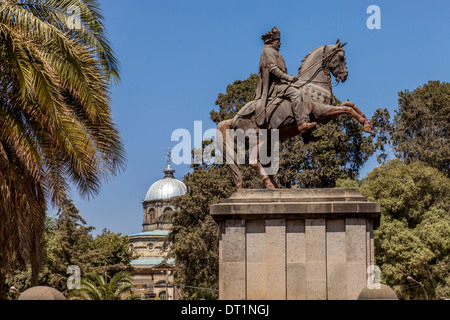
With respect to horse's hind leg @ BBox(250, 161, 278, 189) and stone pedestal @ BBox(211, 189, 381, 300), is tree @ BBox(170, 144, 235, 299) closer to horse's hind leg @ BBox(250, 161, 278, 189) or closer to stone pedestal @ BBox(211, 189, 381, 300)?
horse's hind leg @ BBox(250, 161, 278, 189)

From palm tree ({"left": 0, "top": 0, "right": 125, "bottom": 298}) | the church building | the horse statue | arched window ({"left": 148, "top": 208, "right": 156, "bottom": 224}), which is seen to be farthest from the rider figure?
arched window ({"left": 148, "top": 208, "right": 156, "bottom": 224})

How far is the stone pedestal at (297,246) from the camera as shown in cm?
1622

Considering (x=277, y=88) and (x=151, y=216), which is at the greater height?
(x=151, y=216)

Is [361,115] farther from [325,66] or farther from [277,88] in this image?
[277,88]

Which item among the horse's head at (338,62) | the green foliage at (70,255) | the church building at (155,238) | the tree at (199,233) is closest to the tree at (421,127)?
the tree at (199,233)

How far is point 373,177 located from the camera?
46.2 metres

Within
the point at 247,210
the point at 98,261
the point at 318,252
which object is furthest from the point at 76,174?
the point at 98,261

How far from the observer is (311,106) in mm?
17969

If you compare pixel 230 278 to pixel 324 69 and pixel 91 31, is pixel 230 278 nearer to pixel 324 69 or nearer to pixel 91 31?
pixel 324 69

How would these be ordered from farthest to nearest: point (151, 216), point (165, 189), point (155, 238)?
1. point (165, 189)
2. point (151, 216)
3. point (155, 238)

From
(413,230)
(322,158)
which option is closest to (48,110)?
(413,230)

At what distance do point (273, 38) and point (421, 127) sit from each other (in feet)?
116
